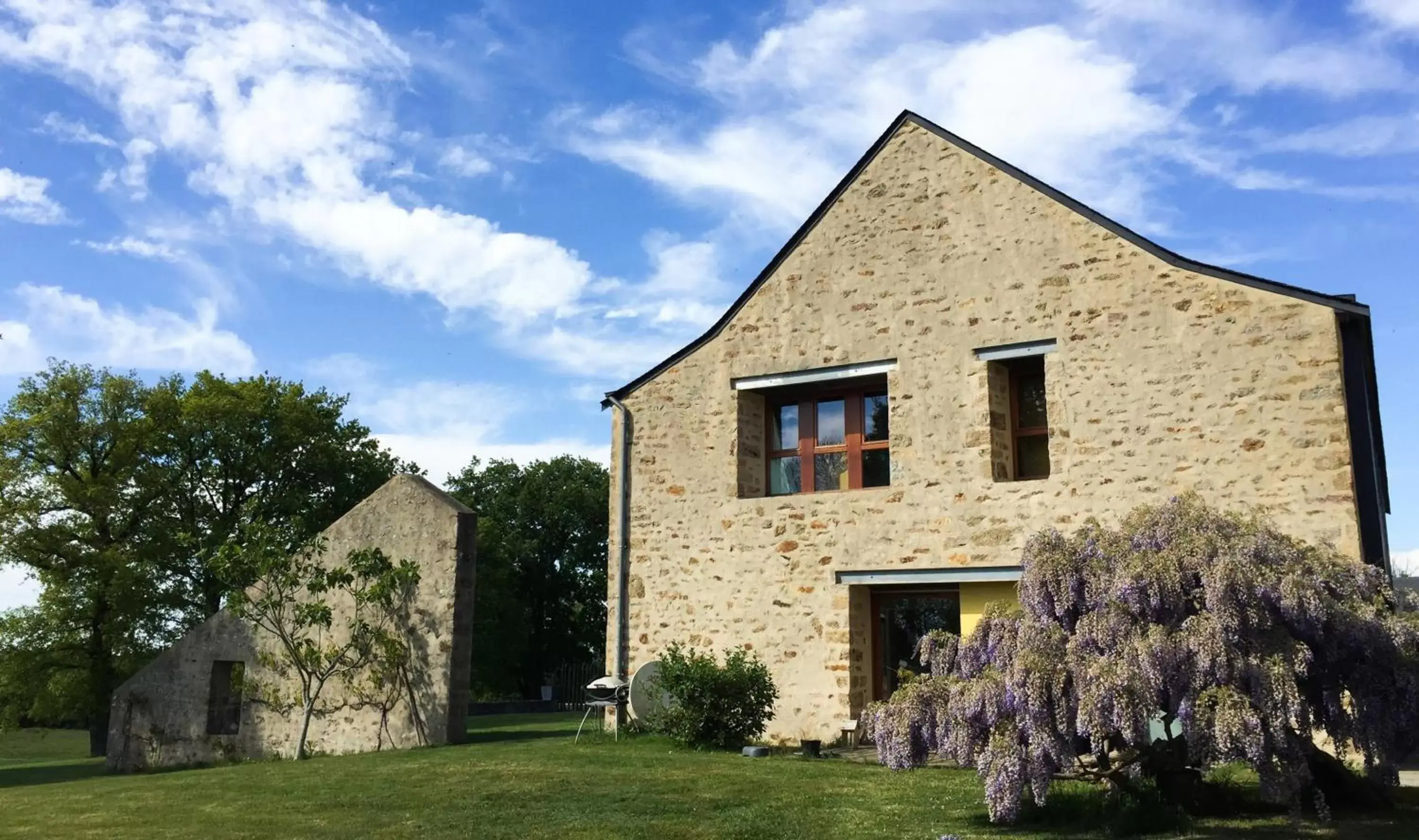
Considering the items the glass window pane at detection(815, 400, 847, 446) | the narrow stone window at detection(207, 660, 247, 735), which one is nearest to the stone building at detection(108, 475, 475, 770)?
the narrow stone window at detection(207, 660, 247, 735)

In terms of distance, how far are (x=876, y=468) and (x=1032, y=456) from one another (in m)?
2.01

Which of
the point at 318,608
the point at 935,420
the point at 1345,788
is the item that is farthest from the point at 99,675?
the point at 1345,788

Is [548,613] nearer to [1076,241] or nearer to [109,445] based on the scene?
[109,445]

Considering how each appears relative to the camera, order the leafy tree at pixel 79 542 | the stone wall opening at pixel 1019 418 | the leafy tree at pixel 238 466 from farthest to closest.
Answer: the leafy tree at pixel 238 466
the leafy tree at pixel 79 542
the stone wall opening at pixel 1019 418

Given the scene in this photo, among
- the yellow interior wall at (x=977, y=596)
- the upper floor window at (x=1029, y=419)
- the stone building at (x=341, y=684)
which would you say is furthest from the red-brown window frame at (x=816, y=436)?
the stone building at (x=341, y=684)

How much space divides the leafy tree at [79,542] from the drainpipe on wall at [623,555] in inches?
681

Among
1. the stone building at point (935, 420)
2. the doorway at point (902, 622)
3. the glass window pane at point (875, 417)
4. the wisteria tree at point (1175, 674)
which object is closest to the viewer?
the wisteria tree at point (1175, 674)

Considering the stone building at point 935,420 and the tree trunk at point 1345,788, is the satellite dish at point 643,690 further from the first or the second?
the tree trunk at point 1345,788

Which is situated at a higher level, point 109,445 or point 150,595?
point 109,445

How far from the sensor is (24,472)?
28797 mm

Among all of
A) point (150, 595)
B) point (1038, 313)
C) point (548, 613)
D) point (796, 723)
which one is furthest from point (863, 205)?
point (548, 613)

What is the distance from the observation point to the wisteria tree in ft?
22.8

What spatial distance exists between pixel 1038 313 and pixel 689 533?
5536mm

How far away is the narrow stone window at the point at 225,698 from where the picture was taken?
17.2m
